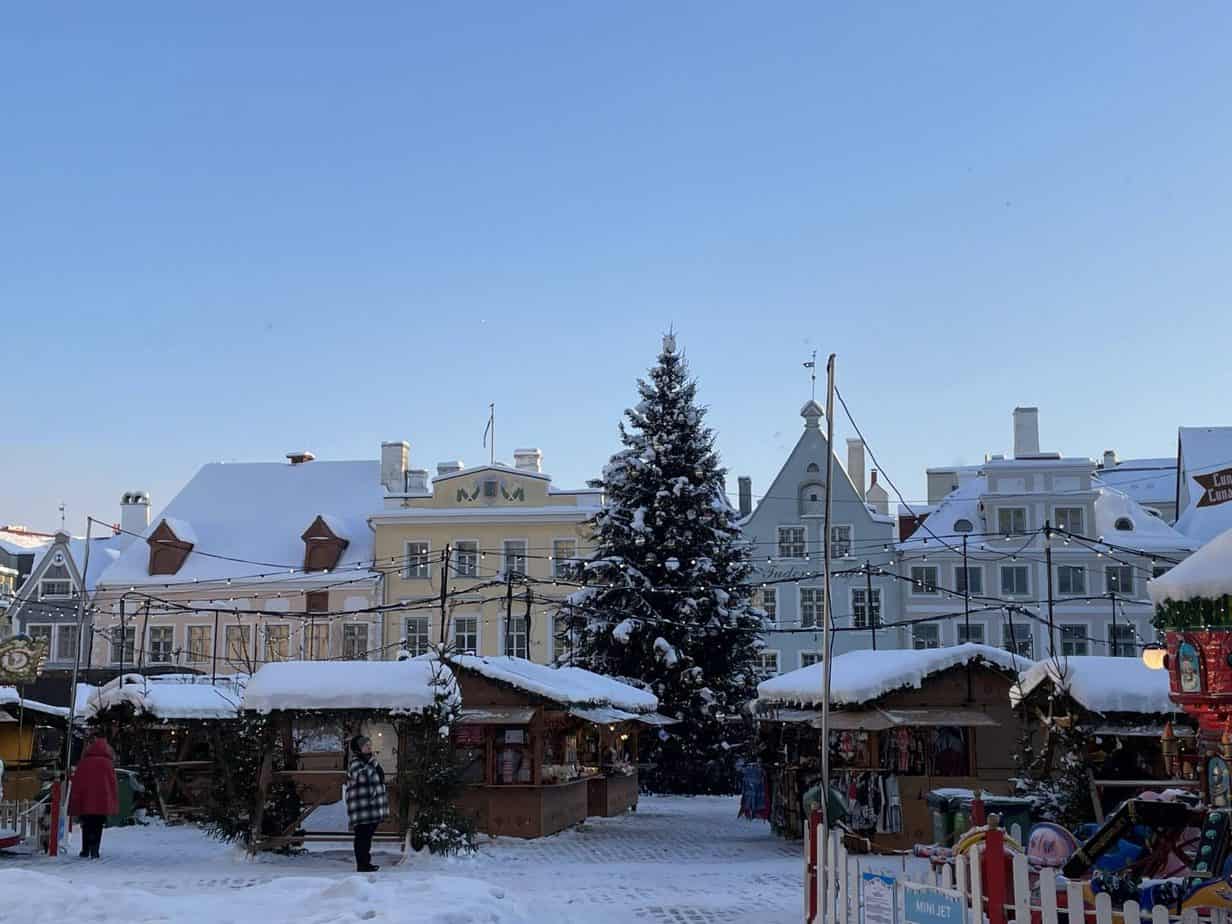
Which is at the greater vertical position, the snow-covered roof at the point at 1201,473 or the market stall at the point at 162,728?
the snow-covered roof at the point at 1201,473

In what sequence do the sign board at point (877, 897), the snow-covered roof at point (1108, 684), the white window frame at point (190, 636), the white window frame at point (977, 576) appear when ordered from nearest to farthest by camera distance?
the sign board at point (877, 897)
the snow-covered roof at point (1108, 684)
the white window frame at point (977, 576)
the white window frame at point (190, 636)

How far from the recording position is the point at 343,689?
18422mm

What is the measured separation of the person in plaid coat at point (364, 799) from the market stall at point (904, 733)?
746 centimetres

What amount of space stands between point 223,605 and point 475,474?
10.3 m

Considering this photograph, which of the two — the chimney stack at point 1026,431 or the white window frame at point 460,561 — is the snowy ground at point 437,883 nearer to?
the white window frame at point 460,561

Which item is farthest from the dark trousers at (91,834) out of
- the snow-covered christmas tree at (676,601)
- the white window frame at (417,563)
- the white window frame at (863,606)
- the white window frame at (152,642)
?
the white window frame at (863,606)

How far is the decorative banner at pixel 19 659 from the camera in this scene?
20359 mm

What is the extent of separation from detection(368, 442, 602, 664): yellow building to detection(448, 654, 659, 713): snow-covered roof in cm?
2207

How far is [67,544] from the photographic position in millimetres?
53938

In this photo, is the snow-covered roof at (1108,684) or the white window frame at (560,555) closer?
the snow-covered roof at (1108,684)

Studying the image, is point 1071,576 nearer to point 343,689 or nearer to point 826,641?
point 343,689

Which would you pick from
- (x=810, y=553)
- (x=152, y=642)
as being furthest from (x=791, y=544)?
(x=152, y=642)

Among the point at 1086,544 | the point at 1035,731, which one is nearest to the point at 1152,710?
the point at 1035,731

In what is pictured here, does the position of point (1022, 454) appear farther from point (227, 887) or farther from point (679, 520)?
point (227, 887)
